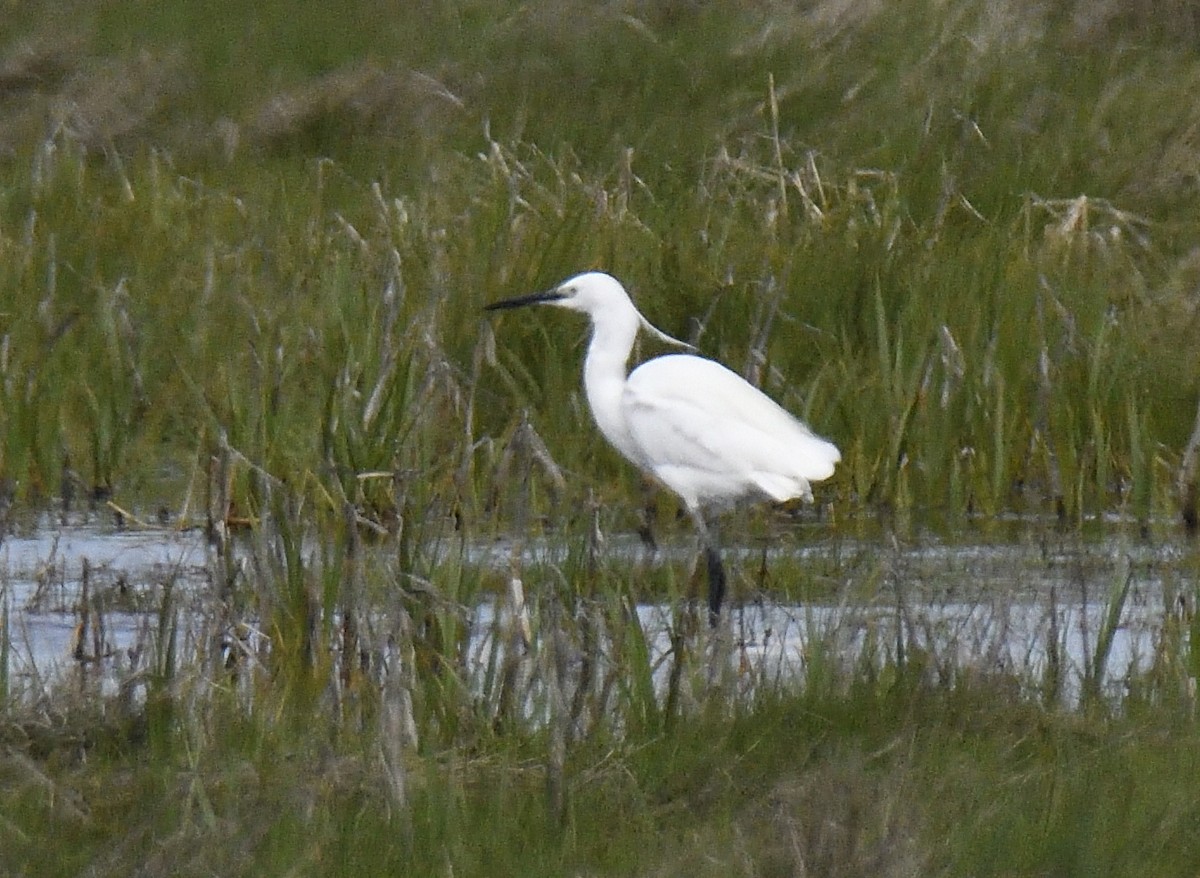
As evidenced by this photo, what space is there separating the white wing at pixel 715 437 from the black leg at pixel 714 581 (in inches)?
11.7

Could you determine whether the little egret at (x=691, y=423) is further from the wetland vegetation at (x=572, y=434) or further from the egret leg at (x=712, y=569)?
the wetland vegetation at (x=572, y=434)

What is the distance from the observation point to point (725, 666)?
3922 mm

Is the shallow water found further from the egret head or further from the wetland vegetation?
the egret head

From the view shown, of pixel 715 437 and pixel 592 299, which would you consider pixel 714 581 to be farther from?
pixel 592 299

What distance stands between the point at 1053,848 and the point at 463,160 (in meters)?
5.77

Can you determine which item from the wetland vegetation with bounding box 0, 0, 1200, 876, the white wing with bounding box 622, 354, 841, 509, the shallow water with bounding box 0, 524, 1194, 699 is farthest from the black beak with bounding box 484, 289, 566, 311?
the shallow water with bounding box 0, 524, 1194, 699

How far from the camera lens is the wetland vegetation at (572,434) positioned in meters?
3.44

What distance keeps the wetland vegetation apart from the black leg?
60 mm

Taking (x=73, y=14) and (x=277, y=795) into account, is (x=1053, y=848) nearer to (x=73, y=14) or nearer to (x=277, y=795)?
(x=277, y=795)

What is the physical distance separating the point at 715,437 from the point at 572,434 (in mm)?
801

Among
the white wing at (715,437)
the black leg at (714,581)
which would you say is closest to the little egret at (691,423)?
the white wing at (715,437)

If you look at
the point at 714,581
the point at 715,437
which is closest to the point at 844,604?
the point at 714,581

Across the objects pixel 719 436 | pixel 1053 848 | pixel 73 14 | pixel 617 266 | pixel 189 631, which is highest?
pixel 73 14

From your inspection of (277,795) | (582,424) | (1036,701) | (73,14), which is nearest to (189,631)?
(277,795)
